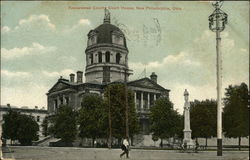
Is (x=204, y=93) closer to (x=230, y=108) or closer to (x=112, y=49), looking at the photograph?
(x=230, y=108)

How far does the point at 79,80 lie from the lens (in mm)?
78125

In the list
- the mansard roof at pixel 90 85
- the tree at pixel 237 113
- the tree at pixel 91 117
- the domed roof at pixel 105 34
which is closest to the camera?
the tree at pixel 237 113

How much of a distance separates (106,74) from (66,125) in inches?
744

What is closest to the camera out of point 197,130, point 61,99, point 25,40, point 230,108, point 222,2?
point 222,2

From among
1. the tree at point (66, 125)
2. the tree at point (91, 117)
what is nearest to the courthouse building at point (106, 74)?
the tree at point (66, 125)

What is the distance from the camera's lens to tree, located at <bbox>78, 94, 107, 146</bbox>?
57344mm

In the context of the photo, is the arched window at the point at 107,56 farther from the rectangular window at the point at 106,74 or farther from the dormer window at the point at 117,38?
the dormer window at the point at 117,38

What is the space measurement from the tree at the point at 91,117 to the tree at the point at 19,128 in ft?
41.1

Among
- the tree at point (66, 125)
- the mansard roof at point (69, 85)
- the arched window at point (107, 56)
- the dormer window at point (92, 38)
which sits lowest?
the tree at point (66, 125)

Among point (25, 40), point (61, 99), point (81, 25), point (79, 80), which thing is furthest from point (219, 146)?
point (61, 99)

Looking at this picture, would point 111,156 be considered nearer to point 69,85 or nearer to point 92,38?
point 69,85

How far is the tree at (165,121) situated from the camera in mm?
60062

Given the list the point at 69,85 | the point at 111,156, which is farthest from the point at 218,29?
the point at 69,85

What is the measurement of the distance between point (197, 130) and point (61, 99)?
3153 cm
